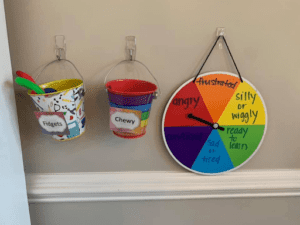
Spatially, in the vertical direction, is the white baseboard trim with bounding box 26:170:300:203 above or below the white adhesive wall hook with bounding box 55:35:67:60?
below

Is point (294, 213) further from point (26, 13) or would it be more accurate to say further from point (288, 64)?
point (26, 13)

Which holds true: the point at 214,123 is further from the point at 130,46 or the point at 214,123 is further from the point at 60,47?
the point at 60,47

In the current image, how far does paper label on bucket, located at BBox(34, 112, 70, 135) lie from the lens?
0.60 m

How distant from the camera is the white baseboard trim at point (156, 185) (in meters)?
0.79

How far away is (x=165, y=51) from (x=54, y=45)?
338 mm

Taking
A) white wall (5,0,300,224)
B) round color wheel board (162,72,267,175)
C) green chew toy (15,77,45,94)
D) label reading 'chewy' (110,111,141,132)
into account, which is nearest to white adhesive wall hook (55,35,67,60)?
white wall (5,0,300,224)

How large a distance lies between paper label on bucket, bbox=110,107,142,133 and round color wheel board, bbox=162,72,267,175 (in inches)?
5.8

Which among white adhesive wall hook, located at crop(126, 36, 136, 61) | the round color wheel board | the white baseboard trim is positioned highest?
white adhesive wall hook, located at crop(126, 36, 136, 61)

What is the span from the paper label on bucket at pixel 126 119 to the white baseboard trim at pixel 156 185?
0.79 feet

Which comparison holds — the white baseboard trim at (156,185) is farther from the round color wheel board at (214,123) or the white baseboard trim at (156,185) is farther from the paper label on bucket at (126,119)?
the paper label on bucket at (126,119)

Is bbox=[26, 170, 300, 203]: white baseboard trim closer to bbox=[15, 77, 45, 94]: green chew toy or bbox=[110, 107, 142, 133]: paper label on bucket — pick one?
bbox=[110, 107, 142, 133]: paper label on bucket

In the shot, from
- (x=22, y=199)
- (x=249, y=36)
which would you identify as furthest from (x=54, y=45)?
(x=249, y=36)

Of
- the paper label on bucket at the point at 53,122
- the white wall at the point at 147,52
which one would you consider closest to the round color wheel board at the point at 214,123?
the white wall at the point at 147,52

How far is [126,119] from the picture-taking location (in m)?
0.63
